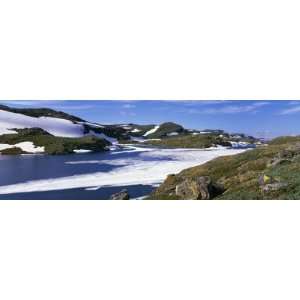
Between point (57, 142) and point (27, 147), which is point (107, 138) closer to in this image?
point (57, 142)

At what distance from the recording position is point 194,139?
13016 millimetres

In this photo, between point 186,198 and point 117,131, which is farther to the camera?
point 117,131

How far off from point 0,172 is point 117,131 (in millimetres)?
3018

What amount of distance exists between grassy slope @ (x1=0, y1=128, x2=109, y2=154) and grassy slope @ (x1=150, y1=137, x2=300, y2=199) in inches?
79.5

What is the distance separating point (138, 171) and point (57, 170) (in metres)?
1.99

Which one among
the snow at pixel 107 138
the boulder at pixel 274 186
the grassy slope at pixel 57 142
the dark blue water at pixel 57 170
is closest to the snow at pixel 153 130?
the dark blue water at pixel 57 170

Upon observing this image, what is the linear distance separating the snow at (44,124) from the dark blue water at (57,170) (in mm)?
605

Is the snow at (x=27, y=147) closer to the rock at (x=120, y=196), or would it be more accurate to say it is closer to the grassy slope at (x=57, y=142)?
the grassy slope at (x=57, y=142)

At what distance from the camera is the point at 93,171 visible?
41.7ft

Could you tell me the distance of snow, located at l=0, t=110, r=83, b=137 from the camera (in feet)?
40.5

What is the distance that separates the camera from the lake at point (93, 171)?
1216cm

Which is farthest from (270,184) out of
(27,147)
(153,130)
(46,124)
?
(27,147)

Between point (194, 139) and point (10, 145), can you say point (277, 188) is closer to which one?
point (194, 139)
